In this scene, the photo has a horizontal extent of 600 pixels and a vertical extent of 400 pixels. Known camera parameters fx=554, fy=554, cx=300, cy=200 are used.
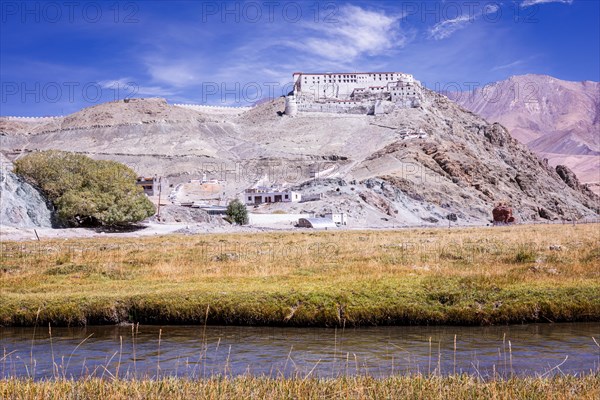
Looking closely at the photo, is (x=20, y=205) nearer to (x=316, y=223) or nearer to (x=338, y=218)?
(x=316, y=223)

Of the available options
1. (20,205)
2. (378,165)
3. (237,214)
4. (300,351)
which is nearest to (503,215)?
(237,214)

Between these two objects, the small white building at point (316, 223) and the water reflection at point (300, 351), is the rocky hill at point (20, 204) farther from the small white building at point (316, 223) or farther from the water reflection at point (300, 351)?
the water reflection at point (300, 351)

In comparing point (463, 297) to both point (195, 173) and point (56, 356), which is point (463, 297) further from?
point (195, 173)

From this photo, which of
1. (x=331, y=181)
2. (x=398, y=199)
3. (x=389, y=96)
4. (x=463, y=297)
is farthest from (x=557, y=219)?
(x=463, y=297)

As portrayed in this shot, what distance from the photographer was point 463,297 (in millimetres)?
16656

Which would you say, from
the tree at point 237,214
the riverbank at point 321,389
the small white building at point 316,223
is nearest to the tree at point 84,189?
the tree at point 237,214

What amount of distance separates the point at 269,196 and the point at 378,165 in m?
35.0

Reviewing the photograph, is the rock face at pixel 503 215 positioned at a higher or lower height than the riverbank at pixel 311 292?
higher

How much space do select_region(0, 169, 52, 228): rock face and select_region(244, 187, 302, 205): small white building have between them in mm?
51129

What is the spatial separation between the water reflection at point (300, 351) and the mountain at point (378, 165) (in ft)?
237

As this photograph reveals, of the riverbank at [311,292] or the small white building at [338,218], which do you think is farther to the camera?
the small white building at [338,218]

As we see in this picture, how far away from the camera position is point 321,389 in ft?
28.0

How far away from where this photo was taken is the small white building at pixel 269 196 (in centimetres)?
11044

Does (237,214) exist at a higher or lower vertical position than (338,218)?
higher
